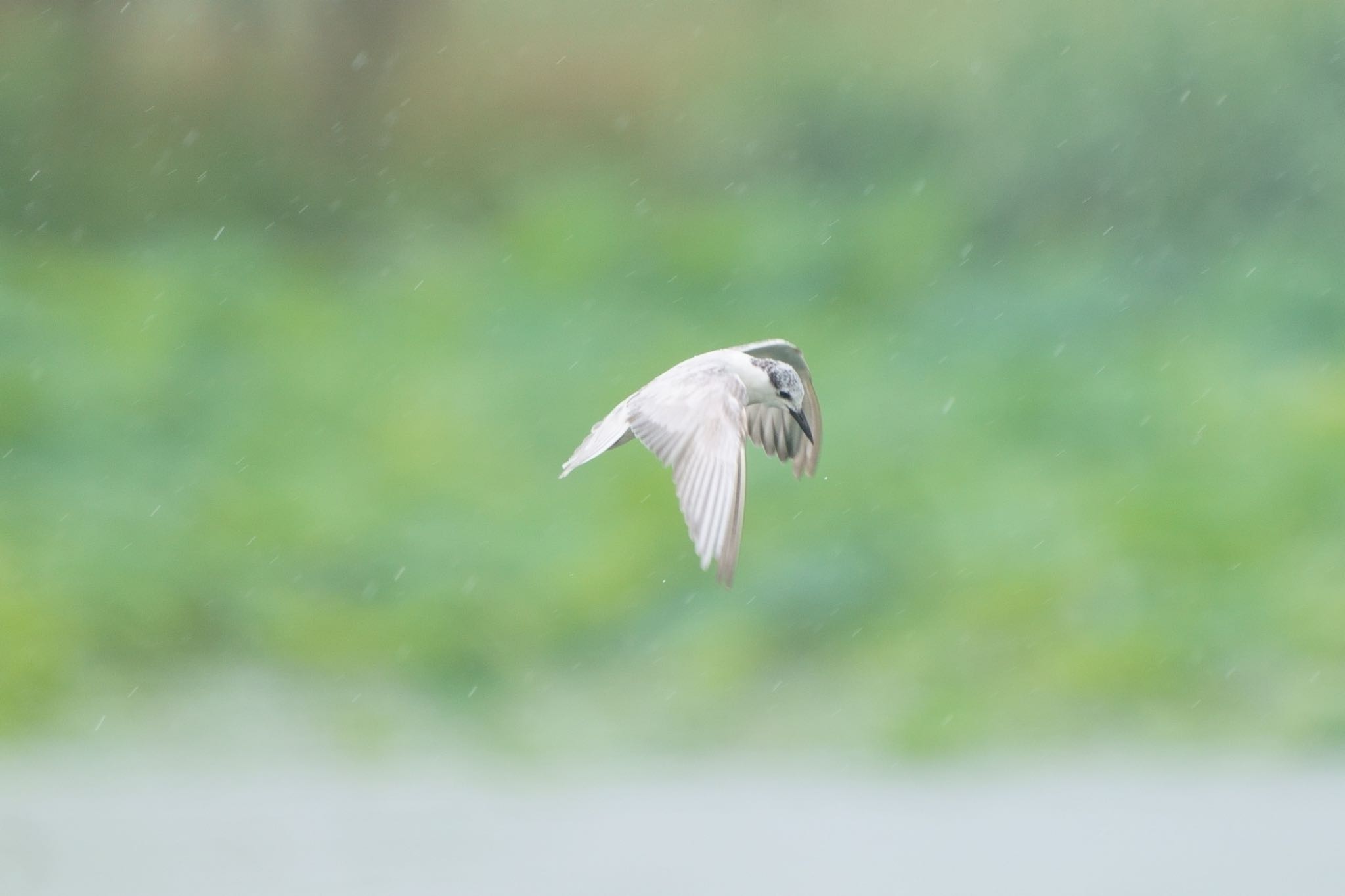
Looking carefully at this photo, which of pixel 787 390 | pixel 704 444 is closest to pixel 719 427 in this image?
pixel 704 444

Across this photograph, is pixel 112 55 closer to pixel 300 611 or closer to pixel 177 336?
pixel 177 336

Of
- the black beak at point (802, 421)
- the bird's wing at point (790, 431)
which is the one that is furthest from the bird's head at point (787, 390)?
the bird's wing at point (790, 431)

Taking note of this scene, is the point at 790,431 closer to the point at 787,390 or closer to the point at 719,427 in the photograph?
the point at 787,390

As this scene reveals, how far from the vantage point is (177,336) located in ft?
40.8

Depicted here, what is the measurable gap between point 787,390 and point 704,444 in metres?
0.71

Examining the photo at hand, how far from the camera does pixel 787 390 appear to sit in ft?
16.1

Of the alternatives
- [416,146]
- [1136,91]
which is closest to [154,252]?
[416,146]

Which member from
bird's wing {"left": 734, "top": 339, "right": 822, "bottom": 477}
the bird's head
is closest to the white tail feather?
the bird's head

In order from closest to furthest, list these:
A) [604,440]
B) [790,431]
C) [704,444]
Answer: [704,444]
[604,440]
[790,431]

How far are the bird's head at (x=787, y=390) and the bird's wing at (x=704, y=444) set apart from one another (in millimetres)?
231

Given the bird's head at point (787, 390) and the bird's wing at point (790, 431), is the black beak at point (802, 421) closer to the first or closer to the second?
the bird's head at point (787, 390)

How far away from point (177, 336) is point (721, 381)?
28.4ft

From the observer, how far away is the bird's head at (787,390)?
489cm

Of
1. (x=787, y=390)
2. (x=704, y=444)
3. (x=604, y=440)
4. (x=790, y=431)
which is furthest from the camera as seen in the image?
(x=790, y=431)
